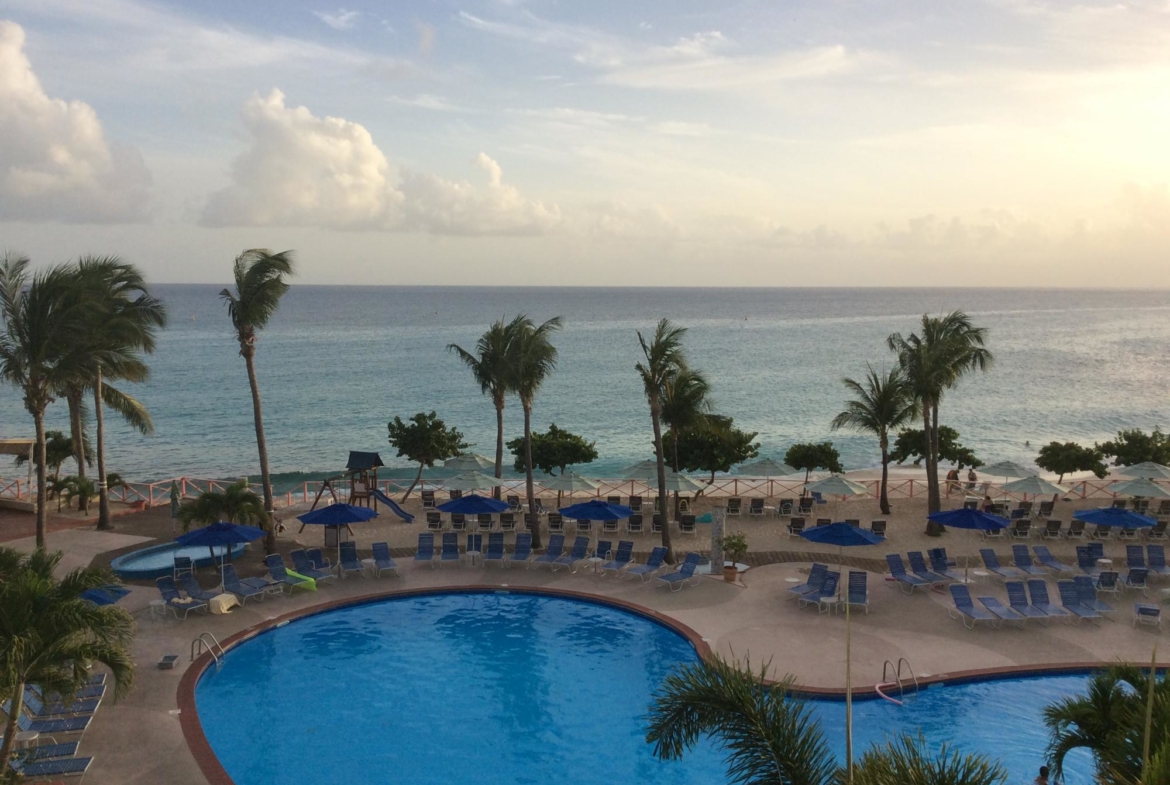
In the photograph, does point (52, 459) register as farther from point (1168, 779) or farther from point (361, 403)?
point (361, 403)

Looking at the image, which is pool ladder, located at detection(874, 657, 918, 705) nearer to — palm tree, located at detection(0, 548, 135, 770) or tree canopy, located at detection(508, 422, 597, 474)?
palm tree, located at detection(0, 548, 135, 770)

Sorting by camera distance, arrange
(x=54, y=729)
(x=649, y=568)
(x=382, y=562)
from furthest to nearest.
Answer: (x=382, y=562), (x=649, y=568), (x=54, y=729)

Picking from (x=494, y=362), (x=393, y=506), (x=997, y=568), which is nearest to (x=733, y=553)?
(x=997, y=568)

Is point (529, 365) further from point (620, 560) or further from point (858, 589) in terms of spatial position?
point (858, 589)

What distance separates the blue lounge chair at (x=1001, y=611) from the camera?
1705 cm

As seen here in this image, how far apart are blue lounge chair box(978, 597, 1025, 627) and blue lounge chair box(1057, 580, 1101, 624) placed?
3.33 feet

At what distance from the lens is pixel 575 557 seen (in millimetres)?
21375

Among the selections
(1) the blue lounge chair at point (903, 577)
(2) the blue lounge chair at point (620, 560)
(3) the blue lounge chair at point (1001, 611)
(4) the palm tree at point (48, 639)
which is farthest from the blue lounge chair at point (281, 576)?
A: (3) the blue lounge chair at point (1001, 611)

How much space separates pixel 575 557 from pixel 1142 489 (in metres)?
16.9

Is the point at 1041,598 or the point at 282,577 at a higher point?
the point at 282,577

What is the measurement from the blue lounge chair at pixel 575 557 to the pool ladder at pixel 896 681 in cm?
831

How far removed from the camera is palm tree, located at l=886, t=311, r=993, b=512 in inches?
936

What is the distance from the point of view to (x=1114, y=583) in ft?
61.4

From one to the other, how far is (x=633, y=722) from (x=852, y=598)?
6405 mm
